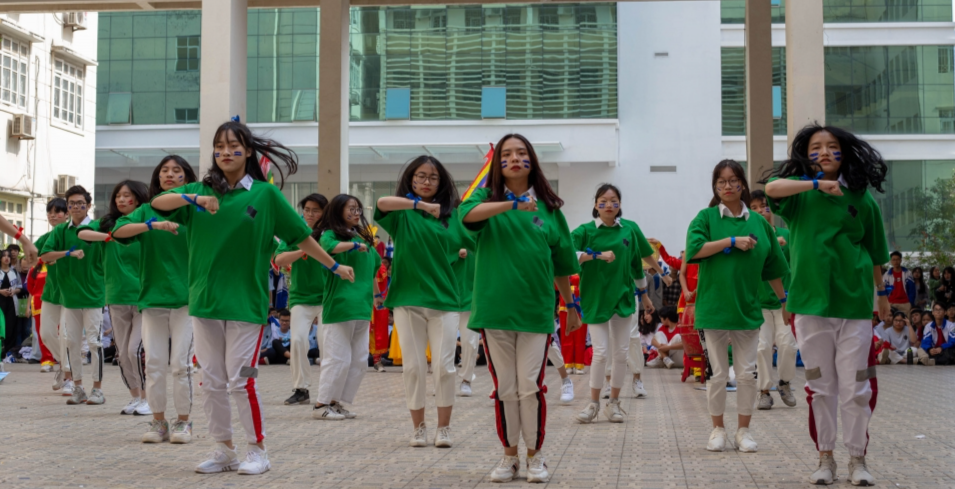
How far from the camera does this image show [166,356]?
8.09 m

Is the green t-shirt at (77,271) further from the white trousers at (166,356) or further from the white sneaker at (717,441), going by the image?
the white sneaker at (717,441)

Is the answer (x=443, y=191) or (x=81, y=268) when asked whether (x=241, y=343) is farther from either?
(x=81, y=268)

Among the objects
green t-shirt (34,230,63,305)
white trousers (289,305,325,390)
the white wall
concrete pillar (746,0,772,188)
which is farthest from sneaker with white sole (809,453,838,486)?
the white wall

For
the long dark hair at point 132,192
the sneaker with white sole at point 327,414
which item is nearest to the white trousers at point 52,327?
the long dark hair at point 132,192

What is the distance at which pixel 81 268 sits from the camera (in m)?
10.9

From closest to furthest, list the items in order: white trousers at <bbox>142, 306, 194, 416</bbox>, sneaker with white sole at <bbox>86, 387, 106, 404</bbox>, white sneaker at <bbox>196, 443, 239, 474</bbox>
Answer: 1. white sneaker at <bbox>196, 443, 239, 474</bbox>
2. white trousers at <bbox>142, 306, 194, 416</bbox>
3. sneaker with white sole at <bbox>86, 387, 106, 404</bbox>

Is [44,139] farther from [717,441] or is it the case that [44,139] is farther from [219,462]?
[717,441]

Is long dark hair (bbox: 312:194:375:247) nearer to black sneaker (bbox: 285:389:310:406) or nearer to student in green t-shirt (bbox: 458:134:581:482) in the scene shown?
black sneaker (bbox: 285:389:310:406)

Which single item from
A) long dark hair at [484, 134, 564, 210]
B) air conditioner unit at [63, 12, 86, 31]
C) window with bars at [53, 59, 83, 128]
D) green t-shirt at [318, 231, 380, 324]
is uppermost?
air conditioner unit at [63, 12, 86, 31]

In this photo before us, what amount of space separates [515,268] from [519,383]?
683 mm

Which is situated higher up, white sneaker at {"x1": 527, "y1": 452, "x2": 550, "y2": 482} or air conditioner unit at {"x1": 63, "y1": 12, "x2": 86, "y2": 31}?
air conditioner unit at {"x1": 63, "y1": 12, "x2": 86, "y2": 31}

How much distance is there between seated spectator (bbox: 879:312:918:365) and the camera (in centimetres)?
1864

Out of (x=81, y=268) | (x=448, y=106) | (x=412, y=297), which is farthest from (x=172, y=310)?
(x=448, y=106)

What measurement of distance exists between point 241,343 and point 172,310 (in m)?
2.14
